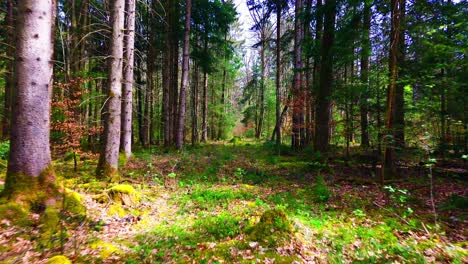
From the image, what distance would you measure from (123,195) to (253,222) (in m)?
3.18

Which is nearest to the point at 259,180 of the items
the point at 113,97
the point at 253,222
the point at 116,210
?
the point at 253,222

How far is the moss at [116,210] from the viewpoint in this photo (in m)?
4.93

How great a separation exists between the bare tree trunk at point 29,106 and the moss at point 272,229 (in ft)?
12.0

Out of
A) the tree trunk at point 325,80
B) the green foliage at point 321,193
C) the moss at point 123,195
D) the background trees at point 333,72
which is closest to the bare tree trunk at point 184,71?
the background trees at point 333,72

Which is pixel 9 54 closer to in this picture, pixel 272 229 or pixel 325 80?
pixel 272 229

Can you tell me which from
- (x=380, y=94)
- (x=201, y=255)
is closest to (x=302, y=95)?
(x=380, y=94)

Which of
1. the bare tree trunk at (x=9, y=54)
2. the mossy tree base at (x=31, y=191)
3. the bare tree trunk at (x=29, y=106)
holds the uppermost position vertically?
the bare tree trunk at (x=9, y=54)

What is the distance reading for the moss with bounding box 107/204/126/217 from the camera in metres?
4.93

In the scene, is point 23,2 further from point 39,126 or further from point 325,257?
point 325,257

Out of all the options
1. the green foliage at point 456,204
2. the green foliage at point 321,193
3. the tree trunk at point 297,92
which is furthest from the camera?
the tree trunk at point 297,92

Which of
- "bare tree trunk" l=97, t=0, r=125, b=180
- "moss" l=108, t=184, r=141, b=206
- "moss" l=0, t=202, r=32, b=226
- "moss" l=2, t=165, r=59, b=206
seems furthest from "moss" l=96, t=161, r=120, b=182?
"moss" l=0, t=202, r=32, b=226

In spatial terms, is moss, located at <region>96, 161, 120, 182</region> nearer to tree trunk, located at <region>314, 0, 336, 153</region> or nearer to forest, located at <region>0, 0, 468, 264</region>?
forest, located at <region>0, 0, 468, 264</region>

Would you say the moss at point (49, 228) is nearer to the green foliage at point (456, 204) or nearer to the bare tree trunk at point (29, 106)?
the bare tree trunk at point (29, 106)

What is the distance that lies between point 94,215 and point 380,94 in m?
8.69
